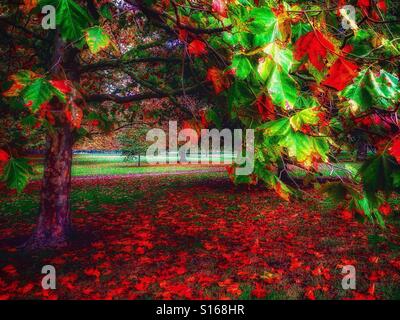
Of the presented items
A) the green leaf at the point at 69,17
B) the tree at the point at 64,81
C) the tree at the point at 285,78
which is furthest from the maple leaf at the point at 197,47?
the green leaf at the point at 69,17

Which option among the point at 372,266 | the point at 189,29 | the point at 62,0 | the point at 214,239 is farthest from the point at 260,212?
the point at 62,0

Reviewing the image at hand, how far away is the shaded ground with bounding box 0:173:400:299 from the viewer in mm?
4383

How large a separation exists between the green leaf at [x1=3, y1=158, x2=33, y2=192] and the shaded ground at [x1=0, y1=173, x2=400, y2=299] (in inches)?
91.2

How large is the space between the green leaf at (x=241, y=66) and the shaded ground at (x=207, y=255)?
1290 millimetres

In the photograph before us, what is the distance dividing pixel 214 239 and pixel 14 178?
4751 mm

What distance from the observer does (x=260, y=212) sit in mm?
9359

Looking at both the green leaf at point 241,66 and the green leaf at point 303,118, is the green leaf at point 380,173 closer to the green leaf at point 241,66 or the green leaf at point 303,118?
the green leaf at point 303,118

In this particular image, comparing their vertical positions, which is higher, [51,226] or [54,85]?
[54,85]

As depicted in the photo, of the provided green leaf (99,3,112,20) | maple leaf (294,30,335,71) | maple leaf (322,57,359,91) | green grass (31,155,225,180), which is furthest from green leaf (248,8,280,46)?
green grass (31,155,225,180)

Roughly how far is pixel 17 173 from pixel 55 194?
345 centimetres

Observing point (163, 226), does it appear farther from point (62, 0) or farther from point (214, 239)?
point (62, 0)

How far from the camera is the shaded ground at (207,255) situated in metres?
4.38

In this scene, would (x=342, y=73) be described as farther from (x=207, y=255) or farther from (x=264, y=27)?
(x=207, y=255)

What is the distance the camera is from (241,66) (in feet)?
7.44
